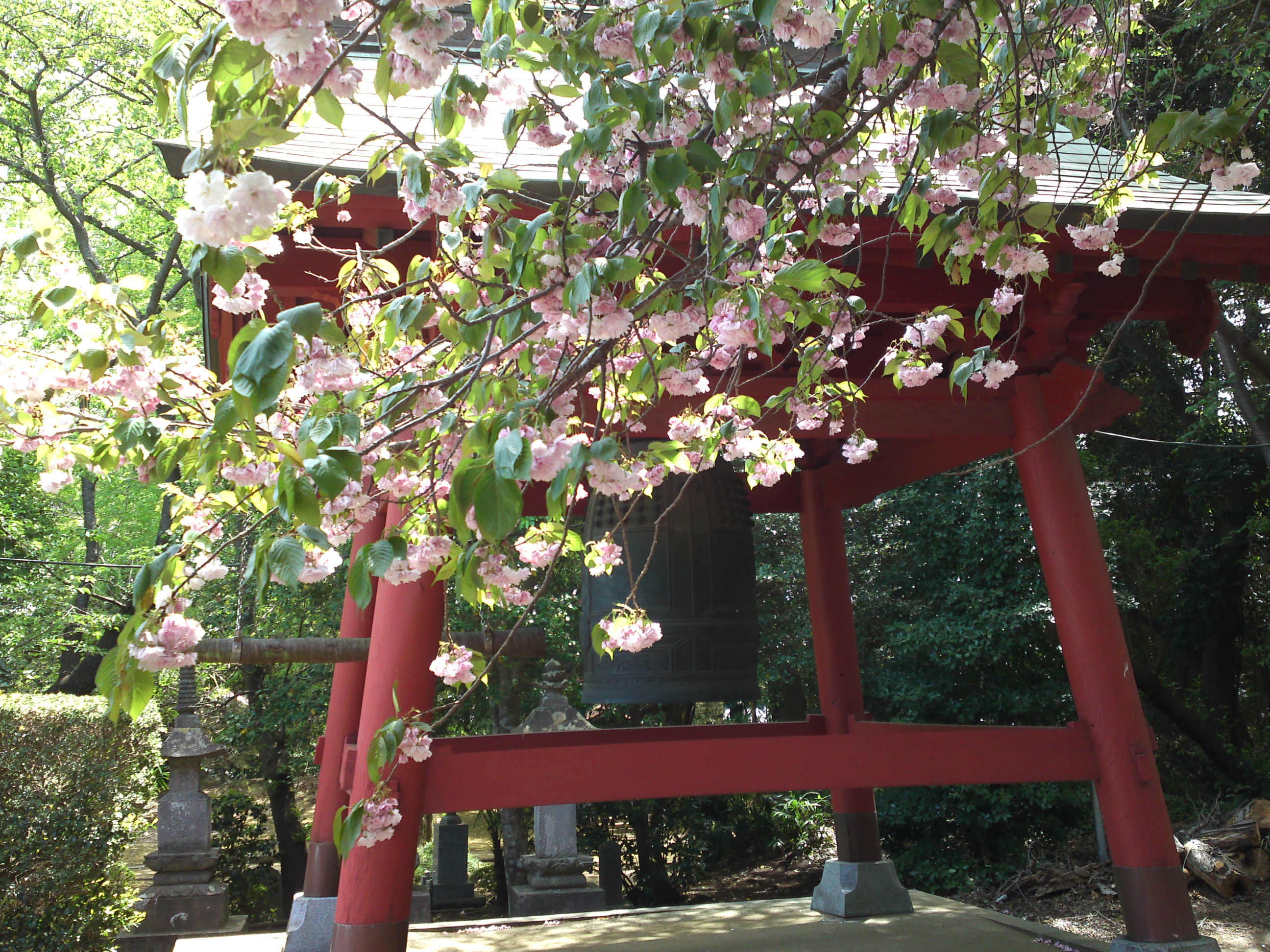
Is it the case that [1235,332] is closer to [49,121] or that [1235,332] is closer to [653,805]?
[653,805]

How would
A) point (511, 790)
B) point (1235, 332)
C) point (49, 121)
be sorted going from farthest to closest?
point (49, 121), point (1235, 332), point (511, 790)

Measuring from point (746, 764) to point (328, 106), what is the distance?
2482mm

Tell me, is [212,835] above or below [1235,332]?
below

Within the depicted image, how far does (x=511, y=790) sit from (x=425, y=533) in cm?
141

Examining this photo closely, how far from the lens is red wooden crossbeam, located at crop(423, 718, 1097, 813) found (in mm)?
2990

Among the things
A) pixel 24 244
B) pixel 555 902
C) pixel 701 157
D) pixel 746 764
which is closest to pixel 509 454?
pixel 701 157

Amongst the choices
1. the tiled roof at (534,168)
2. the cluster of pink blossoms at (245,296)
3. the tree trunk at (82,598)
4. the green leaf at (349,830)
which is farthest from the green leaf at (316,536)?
the tree trunk at (82,598)

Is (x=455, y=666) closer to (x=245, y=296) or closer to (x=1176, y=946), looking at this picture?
(x=245, y=296)

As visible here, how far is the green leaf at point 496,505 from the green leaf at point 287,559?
309 mm

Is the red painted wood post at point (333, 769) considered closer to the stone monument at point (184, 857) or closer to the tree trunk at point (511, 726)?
the tree trunk at point (511, 726)

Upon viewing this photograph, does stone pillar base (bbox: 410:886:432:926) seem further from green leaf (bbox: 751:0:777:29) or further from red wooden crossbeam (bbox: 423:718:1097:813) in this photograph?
green leaf (bbox: 751:0:777:29)

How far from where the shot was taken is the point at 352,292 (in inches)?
104

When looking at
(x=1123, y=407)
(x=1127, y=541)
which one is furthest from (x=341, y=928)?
(x=1127, y=541)

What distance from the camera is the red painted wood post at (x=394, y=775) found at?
279 centimetres
